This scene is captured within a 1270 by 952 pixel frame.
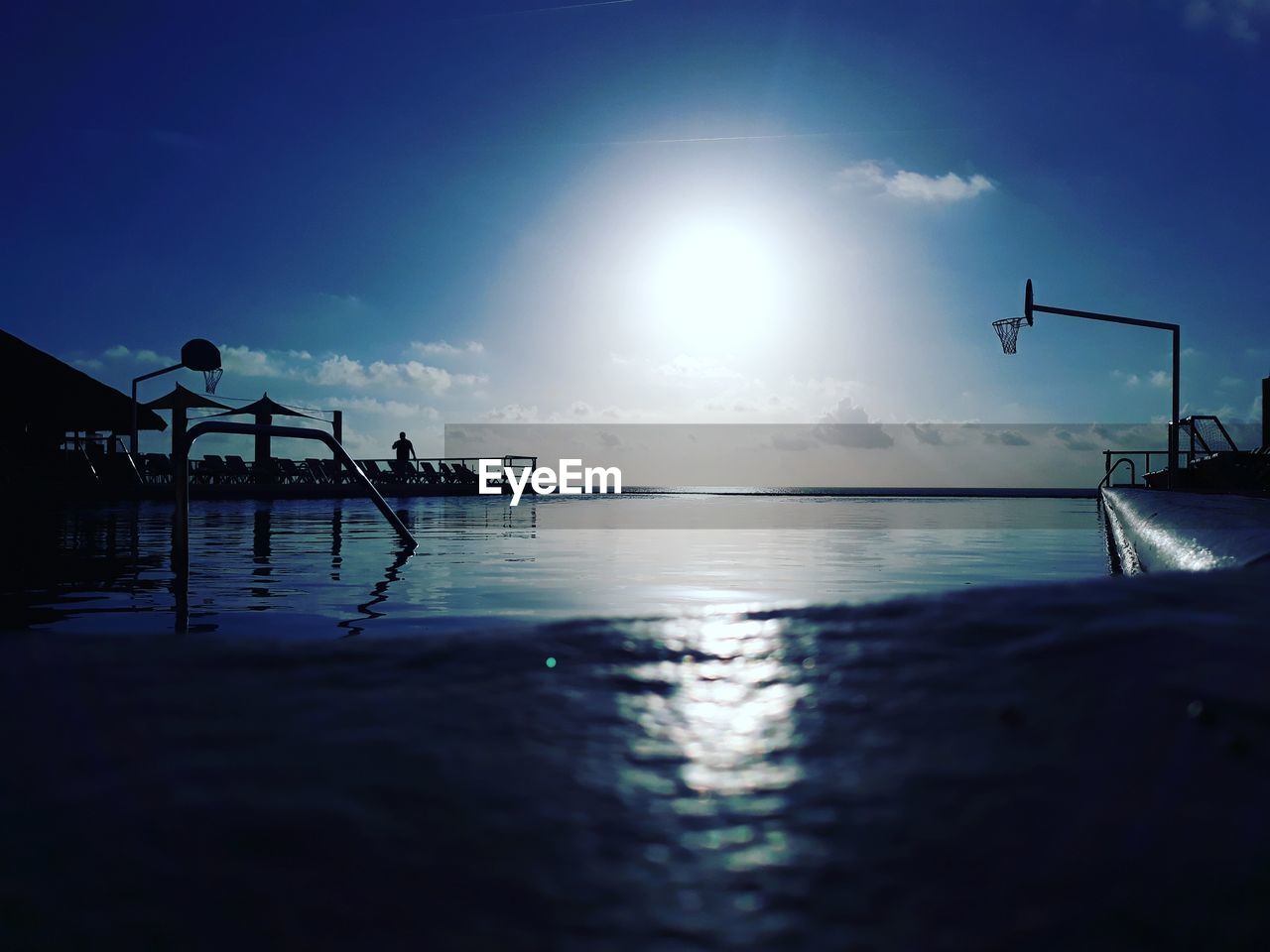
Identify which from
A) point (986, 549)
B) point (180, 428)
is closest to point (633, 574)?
point (180, 428)

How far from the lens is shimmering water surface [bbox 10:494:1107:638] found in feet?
15.1

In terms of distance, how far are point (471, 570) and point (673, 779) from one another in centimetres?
A: 628

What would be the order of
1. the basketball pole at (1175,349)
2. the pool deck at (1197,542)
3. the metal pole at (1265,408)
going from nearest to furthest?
the pool deck at (1197,542) < the basketball pole at (1175,349) < the metal pole at (1265,408)

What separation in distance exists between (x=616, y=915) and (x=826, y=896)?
148mm

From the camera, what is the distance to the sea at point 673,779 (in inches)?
22.0

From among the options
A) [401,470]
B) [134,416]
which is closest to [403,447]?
[401,470]

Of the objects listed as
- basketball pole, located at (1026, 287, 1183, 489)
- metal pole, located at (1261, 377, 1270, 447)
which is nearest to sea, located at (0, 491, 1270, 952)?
basketball pole, located at (1026, 287, 1183, 489)

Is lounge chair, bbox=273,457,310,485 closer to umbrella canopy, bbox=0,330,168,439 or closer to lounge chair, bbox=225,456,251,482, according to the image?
lounge chair, bbox=225,456,251,482

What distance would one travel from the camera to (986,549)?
9531 mm

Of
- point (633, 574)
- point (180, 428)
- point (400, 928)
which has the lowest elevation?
point (633, 574)

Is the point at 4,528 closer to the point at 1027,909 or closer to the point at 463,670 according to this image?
the point at 463,670

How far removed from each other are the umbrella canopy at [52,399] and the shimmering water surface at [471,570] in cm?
1551

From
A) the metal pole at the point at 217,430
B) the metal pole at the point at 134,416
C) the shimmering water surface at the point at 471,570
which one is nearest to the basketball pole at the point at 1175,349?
the shimmering water surface at the point at 471,570

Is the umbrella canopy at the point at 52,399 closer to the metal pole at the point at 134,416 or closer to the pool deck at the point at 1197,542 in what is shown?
the metal pole at the point at 134,416
